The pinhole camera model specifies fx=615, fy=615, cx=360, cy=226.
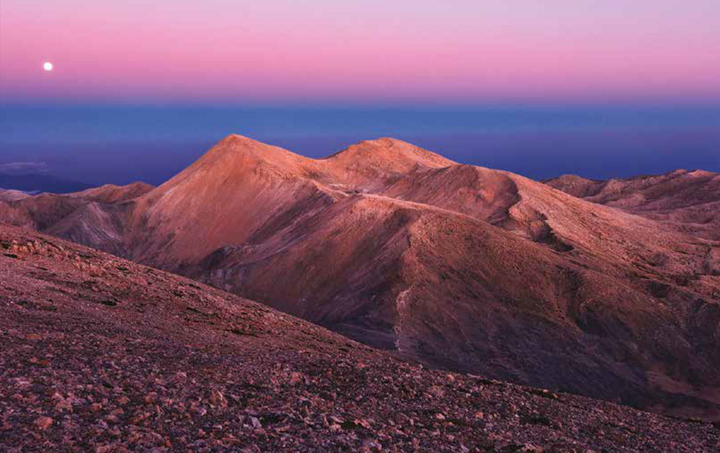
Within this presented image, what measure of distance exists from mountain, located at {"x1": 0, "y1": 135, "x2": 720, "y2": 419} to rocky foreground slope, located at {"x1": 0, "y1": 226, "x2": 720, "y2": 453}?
2528 centimetres

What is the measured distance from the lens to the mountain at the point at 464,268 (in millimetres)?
54188

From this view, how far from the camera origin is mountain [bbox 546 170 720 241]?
107 metres

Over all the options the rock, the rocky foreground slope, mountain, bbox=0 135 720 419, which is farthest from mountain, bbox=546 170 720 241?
the rock

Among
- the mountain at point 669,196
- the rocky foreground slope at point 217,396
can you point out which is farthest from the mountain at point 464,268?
the rocky foreground slope at point 217,396

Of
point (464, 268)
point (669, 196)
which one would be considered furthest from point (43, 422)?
point (669, 196)

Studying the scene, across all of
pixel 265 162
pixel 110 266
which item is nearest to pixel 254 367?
pixel 110 266

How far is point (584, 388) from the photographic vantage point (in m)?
51.7

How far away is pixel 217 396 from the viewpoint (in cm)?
1541

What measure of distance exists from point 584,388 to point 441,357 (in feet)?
41.1

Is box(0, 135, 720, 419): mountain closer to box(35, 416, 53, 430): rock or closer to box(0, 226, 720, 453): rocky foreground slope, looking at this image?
box(0, 226, 720, 453): rocky foreground slope

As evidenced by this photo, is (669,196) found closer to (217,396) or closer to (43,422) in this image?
(217,396)

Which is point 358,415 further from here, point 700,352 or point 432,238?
point 700,352

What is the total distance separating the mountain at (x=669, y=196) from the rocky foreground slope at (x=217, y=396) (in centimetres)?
8762

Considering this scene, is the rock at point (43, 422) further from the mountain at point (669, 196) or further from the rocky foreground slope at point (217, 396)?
the mountain at point (669, 196)
